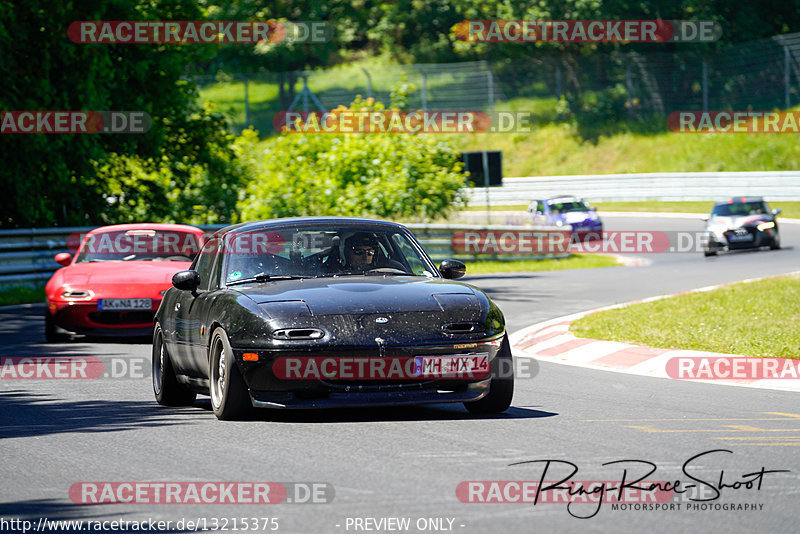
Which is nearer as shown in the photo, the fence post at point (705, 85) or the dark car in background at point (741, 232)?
the dark car in background at point (741, 232)

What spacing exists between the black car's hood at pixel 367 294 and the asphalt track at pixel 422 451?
75cm

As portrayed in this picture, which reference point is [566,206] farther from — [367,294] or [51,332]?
[367,294]

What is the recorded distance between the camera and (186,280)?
939 cm

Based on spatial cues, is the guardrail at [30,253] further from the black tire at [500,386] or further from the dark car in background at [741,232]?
the black tire at [500,386]

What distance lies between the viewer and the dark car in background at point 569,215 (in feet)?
130

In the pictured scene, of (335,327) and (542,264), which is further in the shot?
(542,264)

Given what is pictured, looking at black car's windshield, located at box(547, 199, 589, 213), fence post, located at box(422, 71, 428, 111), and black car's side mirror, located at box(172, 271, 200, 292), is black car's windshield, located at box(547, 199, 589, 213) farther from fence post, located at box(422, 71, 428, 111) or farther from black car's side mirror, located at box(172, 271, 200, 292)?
black car's side mirror, located at box(172, 271, 200, 292)

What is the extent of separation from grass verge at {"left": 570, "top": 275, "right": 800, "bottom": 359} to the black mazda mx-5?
4401mm

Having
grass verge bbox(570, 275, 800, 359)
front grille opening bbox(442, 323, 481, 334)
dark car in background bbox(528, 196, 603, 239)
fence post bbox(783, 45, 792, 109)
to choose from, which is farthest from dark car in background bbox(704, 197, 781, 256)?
front grille opening bbox(442, 323, 481, 334)

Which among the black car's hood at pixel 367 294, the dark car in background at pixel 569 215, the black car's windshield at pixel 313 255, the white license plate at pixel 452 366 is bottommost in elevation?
the dark car in background at pixel 569 215

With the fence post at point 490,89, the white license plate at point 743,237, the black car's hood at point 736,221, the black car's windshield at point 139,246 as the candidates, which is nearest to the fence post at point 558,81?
the fence post at point 490,89

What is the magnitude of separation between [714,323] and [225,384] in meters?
8.06

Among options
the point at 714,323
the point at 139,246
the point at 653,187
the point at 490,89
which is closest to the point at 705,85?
the point at 653,187

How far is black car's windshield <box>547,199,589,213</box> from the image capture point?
136 ft
